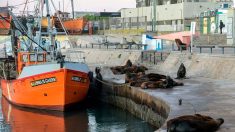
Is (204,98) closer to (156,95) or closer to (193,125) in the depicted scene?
(156,95)

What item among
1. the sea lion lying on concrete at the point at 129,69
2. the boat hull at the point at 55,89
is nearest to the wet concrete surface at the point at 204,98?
the boat hull at the point at 55,89

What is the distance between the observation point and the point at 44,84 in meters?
25.4

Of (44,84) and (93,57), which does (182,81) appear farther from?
(93,57)

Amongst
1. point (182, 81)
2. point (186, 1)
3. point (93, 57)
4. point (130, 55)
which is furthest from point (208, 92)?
point (186, 1)

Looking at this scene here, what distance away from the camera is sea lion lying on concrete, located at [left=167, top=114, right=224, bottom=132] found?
12.4 m

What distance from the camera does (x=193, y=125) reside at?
12445 millimetres

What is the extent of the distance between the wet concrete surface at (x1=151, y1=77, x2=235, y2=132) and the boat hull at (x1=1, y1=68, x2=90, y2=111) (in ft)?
16.8

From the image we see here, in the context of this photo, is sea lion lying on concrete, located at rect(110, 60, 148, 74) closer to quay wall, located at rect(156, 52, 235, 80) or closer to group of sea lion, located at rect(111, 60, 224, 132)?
group of sea lion, located at rect(111, 60, 224, 132)

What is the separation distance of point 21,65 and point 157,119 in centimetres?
1204

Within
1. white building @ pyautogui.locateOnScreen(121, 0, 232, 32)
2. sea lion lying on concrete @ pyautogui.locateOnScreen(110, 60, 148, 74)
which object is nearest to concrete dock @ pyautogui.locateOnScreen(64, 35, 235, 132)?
sea lion lying on concrete @ pyautogui.locateOnScreen(110, 60, 148, 74)

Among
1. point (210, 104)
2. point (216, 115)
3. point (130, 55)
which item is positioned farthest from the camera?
point (130, 55)

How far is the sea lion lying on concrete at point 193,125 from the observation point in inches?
487

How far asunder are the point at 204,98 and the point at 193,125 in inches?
264

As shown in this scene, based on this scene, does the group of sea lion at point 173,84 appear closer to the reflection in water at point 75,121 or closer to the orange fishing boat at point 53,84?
the reflection in water at point 75,121
